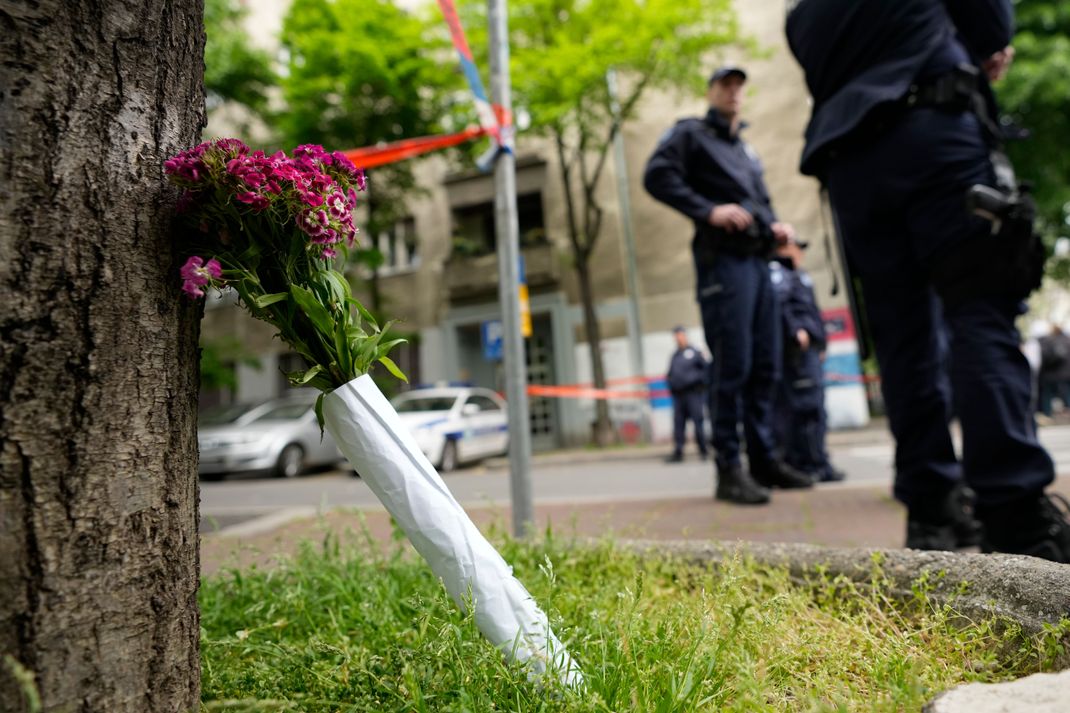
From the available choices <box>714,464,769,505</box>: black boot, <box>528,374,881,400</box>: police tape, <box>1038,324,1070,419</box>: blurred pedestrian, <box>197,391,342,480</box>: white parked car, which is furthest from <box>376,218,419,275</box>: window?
<box>714,464,769,505</box>: black boot

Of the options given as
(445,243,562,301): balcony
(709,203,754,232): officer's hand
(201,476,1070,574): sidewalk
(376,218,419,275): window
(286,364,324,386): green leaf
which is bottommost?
(201,476,1070,574): sidewalk

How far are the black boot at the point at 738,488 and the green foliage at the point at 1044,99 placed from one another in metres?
13.6

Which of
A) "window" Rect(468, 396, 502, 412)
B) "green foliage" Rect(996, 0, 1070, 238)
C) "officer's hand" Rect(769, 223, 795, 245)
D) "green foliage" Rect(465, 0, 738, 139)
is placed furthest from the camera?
"green foliage" Rect(465, 0, 738, 139)

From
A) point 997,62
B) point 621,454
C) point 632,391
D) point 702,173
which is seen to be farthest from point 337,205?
point 632,391

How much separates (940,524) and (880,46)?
1.70 m

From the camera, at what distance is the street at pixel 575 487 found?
536cm

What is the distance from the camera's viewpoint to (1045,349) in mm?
14594

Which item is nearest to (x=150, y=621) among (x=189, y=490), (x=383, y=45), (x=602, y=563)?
(x=189, y=490)

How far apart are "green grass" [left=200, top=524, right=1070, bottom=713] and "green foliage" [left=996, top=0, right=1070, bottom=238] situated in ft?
52.8

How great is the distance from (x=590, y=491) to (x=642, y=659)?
19.0ft

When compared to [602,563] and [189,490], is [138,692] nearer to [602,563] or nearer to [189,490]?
[189,490]

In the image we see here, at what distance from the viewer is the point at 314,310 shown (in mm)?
1114

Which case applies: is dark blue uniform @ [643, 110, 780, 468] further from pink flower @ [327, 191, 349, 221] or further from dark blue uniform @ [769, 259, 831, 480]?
pink flower @ [327, 191, 349, 221]

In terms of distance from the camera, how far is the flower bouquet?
109cm
